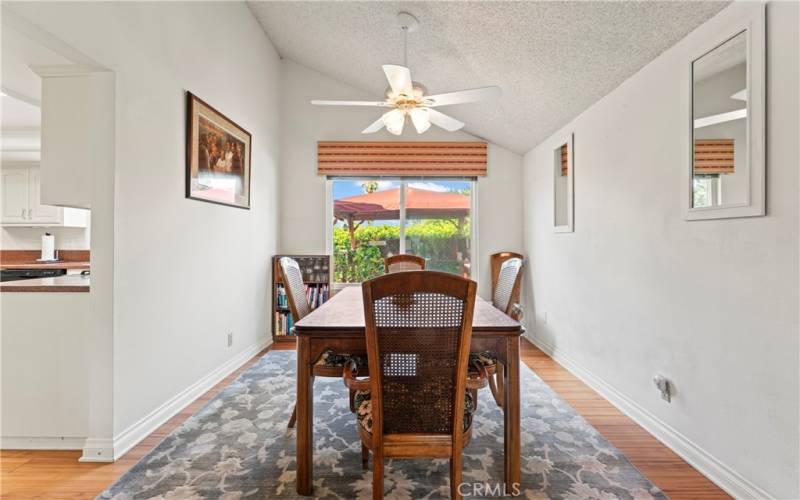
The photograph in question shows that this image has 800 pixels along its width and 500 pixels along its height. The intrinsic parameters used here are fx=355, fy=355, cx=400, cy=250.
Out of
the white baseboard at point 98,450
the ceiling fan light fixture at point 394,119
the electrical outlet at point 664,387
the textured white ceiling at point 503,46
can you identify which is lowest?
the white baseboard at point 98,450

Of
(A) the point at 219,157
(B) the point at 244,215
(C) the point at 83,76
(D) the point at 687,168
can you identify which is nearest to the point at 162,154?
(C) the point at 83,76

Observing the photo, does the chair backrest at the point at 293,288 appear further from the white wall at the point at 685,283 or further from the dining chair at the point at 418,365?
the white wall at the point at 685,283

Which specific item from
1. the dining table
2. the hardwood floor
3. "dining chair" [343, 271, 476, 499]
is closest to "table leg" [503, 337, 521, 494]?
the dining table

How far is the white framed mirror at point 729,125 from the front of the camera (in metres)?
1.44

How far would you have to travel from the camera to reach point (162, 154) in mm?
2260

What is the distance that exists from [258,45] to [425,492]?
4213mm

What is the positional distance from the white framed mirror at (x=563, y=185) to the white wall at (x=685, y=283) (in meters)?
0.08

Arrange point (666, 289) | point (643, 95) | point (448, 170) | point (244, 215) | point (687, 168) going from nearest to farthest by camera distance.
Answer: point (687, 168) < point (666, 289) < point (643, 95) < point (244, 215) < point (448, 170)

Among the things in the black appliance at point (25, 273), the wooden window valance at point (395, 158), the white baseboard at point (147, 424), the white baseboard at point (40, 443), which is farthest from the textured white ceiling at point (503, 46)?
the black appliance at point (25, 273)

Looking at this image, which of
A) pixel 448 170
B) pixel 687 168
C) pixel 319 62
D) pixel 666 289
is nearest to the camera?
pixel 687 168

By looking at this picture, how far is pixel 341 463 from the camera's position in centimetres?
180

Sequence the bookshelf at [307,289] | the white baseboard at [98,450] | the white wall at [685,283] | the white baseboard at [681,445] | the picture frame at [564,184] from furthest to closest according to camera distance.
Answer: the bookshelf at [307,289]
the picture frame at [564,184]
the white baseboard at [98,450]
the white baseboard at [681,445]
the white wall at [685,283]

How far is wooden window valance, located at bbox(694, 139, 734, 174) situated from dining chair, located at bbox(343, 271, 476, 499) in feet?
4.58

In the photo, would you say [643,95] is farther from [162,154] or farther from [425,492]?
[162,154]
